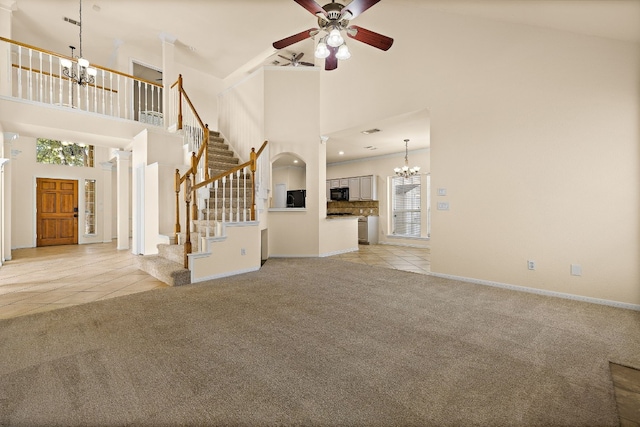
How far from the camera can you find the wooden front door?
838 centimetres

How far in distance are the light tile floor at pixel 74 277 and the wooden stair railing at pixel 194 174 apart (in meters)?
0.94

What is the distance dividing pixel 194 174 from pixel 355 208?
6321 millimetres

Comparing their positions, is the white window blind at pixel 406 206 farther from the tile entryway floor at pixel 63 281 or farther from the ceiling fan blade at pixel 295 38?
the tile entryway floor at pixel 63 281

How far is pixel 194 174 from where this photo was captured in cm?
436

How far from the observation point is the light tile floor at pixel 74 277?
128 inches

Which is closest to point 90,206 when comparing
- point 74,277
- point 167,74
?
point 167,74

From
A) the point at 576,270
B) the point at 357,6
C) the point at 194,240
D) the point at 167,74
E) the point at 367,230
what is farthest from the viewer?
the point at 367,230

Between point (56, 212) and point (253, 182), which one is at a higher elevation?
point (253, 182)

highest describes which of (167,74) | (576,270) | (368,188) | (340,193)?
(167,74)

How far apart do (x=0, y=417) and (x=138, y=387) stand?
57 cm

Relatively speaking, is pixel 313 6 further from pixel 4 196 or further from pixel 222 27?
pixel 4 196

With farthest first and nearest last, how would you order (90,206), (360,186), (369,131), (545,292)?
(360,186), (90,206), (369,131), (545,292)

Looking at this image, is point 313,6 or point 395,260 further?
point 395,260

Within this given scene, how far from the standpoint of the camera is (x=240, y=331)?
242 centimetres
